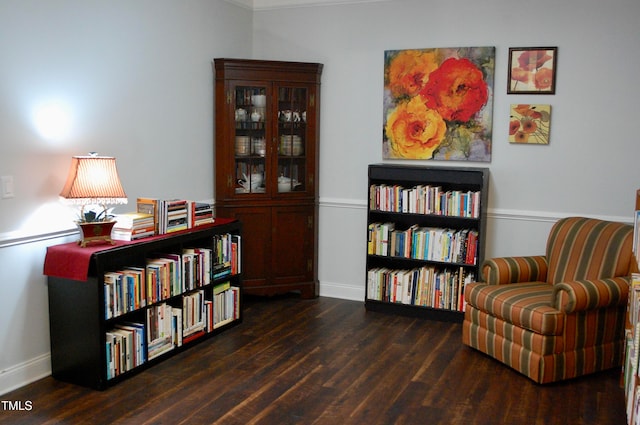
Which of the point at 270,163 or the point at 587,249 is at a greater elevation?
the point at 270,163

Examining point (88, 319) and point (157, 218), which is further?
point (157, 218)

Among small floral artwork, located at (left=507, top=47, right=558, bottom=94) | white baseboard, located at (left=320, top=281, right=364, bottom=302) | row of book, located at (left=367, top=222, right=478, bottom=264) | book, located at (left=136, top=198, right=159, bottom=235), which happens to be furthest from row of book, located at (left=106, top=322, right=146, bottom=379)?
small floral artwork, located at (left=507, top=47, right=558, bottom=94)

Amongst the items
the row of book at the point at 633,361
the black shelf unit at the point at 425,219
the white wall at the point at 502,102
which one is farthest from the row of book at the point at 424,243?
the row of book at the point at 633,361

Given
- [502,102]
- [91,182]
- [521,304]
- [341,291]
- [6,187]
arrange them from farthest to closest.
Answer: [341,291]
[502,102]
[521,304]
[91,182]
[6,187]

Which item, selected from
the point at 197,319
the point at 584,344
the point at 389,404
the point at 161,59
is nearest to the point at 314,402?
the point at 389,404

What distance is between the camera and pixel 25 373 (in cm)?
365

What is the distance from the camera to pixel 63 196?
363 centimetres

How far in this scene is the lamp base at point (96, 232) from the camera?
12.0 ft

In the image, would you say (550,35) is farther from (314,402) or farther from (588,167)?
(314,402)

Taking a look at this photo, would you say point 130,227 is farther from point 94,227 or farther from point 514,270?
point 514,270

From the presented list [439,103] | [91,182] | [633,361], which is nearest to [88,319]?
[91,182]

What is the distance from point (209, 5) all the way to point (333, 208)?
192cm

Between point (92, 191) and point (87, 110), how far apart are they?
63cm

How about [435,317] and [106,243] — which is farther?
[435,317]
